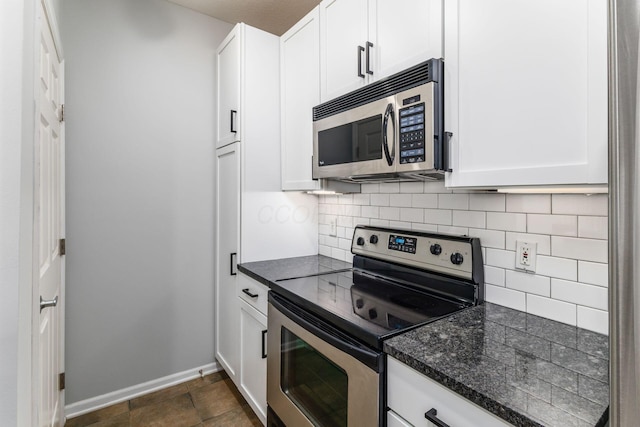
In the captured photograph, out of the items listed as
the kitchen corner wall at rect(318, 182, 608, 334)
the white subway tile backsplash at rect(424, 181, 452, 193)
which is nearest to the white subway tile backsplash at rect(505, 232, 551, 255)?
the kitchen corner wall at rect(318, 182, 608, 334)

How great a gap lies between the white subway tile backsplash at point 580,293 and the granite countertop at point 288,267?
108 cm

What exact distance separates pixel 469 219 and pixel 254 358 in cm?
138

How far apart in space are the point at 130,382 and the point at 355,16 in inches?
103

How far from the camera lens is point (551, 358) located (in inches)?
35.1

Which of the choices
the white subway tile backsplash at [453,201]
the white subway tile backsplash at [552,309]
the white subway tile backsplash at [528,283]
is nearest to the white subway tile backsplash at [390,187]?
the white subway tile backsplash at [453,201]

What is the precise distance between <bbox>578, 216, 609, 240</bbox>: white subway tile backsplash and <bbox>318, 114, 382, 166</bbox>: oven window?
74 centimetres

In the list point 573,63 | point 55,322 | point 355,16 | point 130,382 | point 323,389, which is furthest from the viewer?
point 130,382

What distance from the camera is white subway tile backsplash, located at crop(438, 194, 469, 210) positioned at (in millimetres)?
1448

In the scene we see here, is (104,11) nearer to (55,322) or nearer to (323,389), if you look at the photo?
(55,322)

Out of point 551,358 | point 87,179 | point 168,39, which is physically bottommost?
point 551,358

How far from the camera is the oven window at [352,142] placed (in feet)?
4.60

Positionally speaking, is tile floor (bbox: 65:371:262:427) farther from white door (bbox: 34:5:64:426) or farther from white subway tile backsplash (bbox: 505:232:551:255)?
white subway tile backsplash (bbox: 505:232:551:255)

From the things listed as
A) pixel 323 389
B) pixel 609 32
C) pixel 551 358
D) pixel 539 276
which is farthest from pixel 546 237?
pixel 323 389

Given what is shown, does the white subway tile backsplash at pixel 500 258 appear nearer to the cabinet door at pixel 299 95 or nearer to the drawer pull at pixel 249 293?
the cabinet door at pixel 299 95
